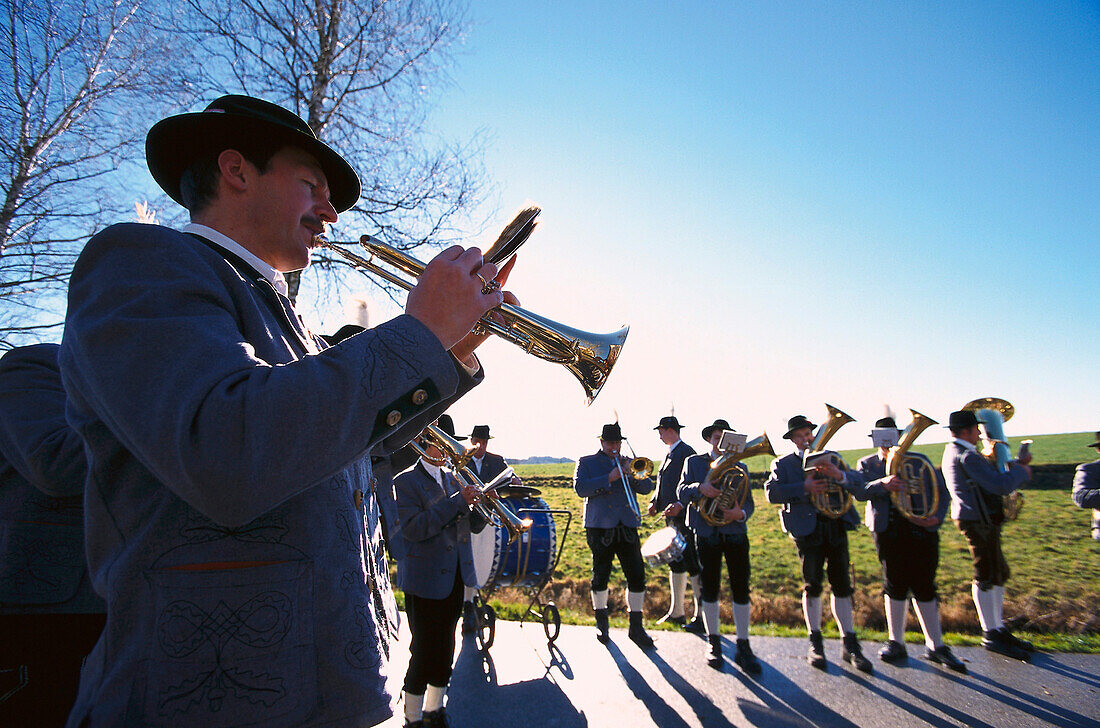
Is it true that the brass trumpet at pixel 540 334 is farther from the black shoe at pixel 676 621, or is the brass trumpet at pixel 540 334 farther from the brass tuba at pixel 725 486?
the black shoe at pixel 676 621

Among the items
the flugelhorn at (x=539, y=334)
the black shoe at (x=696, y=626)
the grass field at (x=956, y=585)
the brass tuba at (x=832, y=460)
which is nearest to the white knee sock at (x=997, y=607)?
the grass field at (x=956, y=585)

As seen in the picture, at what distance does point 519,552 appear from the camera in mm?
6684

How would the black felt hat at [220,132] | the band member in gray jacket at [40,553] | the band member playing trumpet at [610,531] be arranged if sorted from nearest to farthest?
1. the black felt hat at [220,132]
2. the band member in gray jacket at [40,553]
3. the band member playing trumpet at [610,531]

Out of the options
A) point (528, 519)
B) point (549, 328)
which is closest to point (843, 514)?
point (528, 519)

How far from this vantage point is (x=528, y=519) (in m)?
Result: 6.74

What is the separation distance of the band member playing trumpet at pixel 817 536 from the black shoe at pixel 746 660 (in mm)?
691

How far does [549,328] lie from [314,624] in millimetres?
1429

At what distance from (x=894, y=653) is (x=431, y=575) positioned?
5.50 meters

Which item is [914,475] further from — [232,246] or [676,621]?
[232,246]

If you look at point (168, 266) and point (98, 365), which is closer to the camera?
point (98, 365)

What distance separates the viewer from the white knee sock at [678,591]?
845 cm

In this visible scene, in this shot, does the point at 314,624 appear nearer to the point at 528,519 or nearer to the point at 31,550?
the point at 31,550

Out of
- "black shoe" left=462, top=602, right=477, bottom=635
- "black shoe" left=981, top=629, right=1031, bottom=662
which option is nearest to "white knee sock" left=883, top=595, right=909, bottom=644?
"black shoe" left=981, top=629, right=1031, bottom=662

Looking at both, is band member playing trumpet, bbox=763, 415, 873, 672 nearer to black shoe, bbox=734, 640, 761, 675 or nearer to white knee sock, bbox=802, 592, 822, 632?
white knee sock, bbox=802, 592, 822, 632
